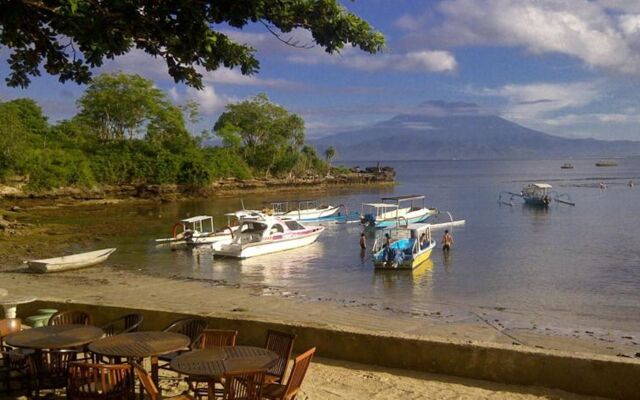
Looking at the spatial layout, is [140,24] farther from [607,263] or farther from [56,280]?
[607,263]

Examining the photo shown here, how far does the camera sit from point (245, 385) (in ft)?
18.7

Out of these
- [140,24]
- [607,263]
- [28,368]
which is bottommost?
[607,263]

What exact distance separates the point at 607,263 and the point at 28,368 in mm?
28836

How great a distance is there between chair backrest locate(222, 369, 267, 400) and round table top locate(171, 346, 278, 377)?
8 cm

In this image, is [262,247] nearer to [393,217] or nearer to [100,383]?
[393,217]

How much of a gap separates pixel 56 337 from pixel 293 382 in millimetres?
2778

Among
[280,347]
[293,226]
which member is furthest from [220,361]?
[293,226]

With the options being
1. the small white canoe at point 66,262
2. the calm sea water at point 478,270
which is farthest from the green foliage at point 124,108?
the small white canoe at point 66,262

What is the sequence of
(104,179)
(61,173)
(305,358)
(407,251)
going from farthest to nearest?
(104,179), (61,173), (407,251), (305,358)

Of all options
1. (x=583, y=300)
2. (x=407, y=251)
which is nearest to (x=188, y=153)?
(x=407, y=251)

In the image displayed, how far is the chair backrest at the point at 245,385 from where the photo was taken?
5.54 m

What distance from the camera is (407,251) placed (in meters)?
27.0

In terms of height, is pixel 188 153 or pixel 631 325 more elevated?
pixel 188 153

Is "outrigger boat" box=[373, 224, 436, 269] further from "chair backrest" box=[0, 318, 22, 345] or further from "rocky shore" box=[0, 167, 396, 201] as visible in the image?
"rocky shore" box=[0, 167, 396, 201]
